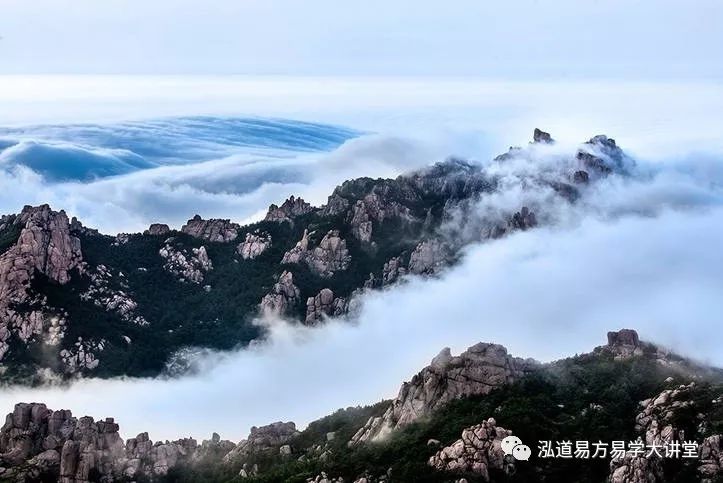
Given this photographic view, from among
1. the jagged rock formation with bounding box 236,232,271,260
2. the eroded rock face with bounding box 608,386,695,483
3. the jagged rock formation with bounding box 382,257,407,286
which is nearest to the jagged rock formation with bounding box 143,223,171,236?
the jagged rock formation with bounding box 236,232,271,260

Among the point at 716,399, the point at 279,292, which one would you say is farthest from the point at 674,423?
the point at 279,292

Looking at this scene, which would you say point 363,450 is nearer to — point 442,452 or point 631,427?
point 442,452

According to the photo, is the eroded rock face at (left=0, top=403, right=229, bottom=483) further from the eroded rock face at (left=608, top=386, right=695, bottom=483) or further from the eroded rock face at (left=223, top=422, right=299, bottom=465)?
the eroded rock face at (left=608, top=386, right=695, bottom=483)

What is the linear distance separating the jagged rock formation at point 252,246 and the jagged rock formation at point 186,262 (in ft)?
26.5

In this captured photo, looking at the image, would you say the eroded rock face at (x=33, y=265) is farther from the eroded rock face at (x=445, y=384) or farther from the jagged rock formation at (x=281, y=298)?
the eroded rock face at (x=445, y=384)

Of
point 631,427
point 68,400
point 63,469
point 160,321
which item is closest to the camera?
point 631,427

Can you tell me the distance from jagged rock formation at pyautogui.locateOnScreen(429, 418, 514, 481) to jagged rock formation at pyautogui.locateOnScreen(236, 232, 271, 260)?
120555 mm

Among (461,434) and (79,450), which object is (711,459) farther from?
(79,450)

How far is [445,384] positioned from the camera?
9300 centimetres

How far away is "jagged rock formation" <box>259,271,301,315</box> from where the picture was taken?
6900 inches

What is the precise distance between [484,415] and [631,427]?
14.1 metres

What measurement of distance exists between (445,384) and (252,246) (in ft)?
351

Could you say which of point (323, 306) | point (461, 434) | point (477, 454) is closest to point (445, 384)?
point (461, 434)

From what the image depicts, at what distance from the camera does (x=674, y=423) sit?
7394 cm
